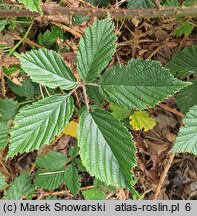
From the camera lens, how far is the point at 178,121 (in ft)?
6.45

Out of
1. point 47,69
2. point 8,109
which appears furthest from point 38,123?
point 8,109

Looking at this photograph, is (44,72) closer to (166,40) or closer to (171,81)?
(171,81)

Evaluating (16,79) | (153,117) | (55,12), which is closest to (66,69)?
(55,12)

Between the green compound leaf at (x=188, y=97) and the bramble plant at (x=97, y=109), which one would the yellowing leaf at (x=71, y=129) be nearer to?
the green compound leaf at (x=188, y=97)

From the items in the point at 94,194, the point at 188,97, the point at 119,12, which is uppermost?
the point at 119,12

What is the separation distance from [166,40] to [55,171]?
2.66 ft

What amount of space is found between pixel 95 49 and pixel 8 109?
2.15ft

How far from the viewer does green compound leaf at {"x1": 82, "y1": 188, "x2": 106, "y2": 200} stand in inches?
74.7

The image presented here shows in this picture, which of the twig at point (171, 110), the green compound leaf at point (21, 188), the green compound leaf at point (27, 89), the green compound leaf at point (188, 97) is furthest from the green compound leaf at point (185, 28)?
the green compound leaf at point (21, 188)

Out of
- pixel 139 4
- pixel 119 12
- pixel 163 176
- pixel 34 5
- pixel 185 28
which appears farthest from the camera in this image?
pixel 163 176

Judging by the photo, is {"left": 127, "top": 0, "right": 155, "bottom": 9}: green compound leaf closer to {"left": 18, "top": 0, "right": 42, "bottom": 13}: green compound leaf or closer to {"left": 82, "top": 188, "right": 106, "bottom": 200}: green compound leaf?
{"left": 18, "top": 0, "right": 42, "bottom": 13}: green compound leaf

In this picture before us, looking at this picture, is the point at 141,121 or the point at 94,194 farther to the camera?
the point at 94,194

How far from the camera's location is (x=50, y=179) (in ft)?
5.94

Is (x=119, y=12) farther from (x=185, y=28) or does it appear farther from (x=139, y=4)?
(x=185, y=28)
